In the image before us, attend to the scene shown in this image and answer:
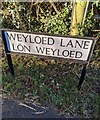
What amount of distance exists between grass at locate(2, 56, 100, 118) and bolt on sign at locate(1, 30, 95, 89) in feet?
1.21

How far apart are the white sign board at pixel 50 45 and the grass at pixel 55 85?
377mm

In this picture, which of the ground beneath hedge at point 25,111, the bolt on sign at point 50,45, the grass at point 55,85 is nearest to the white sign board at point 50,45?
the bolt on sign at point 50,45

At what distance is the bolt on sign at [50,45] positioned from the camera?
1992 millimetres

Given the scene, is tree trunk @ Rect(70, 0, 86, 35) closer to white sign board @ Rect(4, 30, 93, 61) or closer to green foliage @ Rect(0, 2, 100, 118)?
green foliage @ Rect(0, 2, 100, 118)

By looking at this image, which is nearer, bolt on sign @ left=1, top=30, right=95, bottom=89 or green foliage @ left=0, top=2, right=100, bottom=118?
bolt on sign @ left=1, top=30, right=95, bottom=89

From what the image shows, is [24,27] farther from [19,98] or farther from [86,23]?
[19,98]

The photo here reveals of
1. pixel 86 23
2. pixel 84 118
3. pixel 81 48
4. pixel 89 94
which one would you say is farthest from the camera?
pixel 86 23

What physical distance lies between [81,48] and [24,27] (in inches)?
38.4

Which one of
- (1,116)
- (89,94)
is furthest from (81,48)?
(1,116)

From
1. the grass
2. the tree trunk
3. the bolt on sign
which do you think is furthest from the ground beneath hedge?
the tree trunk

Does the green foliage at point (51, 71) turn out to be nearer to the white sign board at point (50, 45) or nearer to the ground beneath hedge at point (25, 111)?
the ground beneath hedge at point (25, 111)

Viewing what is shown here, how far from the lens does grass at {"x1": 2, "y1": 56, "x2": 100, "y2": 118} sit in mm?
2277

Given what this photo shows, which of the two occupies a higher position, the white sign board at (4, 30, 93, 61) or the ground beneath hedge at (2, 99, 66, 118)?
the white sign board at (4, 30, 93, 61)

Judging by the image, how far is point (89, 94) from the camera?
2379 millimetres
